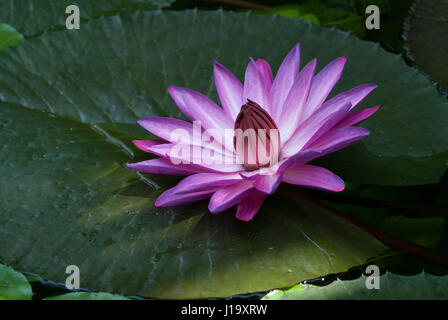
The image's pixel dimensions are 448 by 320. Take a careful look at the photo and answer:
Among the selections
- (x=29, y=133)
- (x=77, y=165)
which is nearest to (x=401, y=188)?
(x=77, y=165)

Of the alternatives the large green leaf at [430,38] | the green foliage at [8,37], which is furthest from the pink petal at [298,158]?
the green foliage at [8,37]

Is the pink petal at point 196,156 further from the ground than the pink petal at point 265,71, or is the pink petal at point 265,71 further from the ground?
the pink petal at point 265,71

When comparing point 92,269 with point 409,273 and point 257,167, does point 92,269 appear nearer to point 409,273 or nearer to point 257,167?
point 257,167

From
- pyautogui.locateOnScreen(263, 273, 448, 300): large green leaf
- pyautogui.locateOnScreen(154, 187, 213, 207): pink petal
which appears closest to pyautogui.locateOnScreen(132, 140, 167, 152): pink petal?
pyautogui.locateOnScreen(154, 187, 213, 207): pink petal

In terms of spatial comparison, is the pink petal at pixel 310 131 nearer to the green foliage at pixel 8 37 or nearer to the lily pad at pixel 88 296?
the lily pad at pixel 88 296

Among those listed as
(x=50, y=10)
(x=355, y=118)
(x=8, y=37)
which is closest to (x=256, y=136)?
(x=355, y=118)
